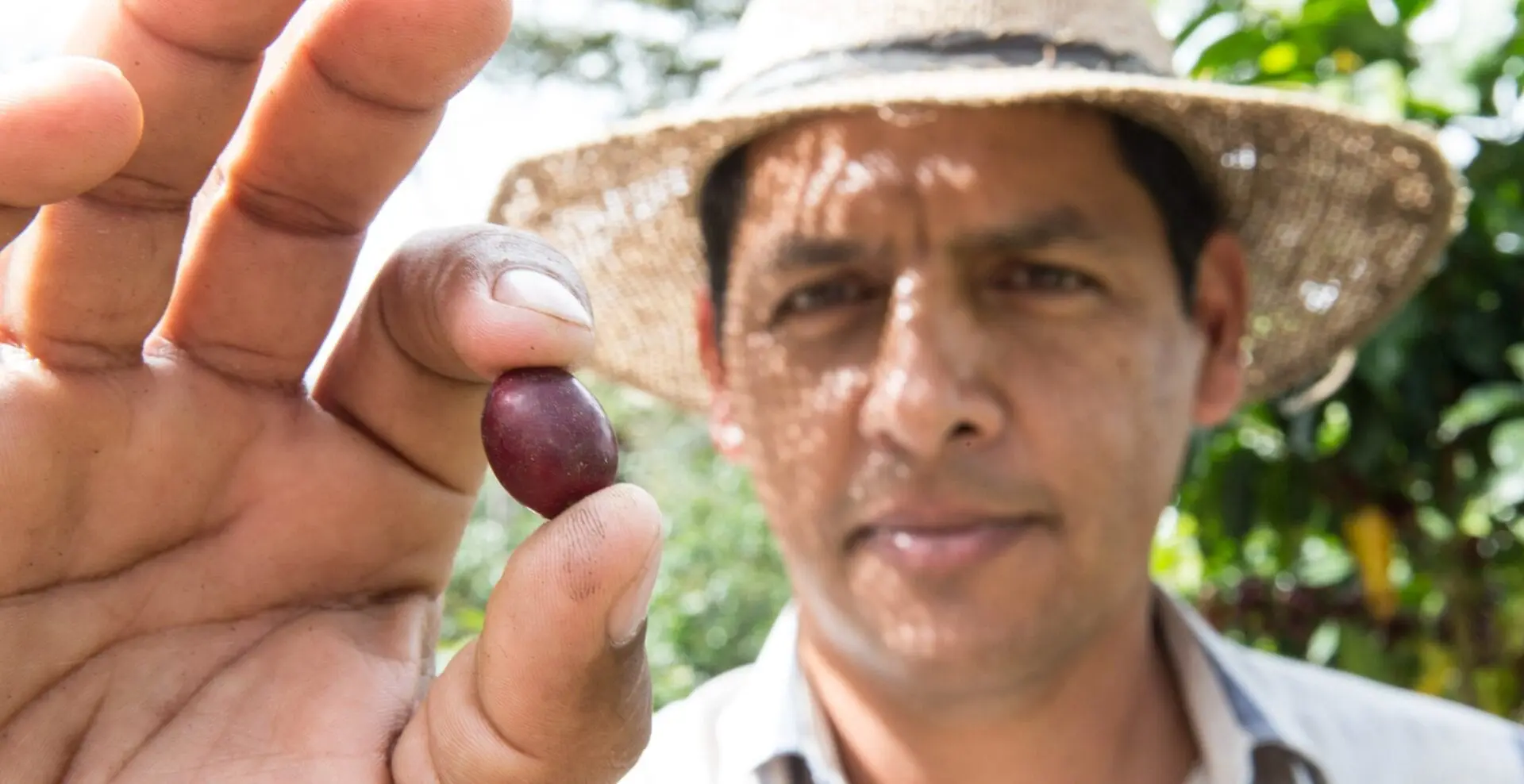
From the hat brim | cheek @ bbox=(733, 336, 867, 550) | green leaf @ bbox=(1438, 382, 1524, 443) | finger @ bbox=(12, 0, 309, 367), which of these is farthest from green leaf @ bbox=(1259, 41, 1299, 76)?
finger @ bbox=(12, 0, 309, 367)

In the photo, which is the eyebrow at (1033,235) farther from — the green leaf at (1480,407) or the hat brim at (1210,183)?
the green leaf at (1480,407)

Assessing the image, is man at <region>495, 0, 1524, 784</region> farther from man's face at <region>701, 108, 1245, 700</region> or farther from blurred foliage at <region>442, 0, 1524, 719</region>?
blurred foliage at <region>442, 0, 1524, 719</region>

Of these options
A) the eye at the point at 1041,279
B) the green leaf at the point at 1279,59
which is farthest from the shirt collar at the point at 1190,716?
the green leaf at the point at 1279,59

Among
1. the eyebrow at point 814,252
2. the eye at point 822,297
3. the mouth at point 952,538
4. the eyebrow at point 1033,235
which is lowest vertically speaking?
the mouth at point 952,538

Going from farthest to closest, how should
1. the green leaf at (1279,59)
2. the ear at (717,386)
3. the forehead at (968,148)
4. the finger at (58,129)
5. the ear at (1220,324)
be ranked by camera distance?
the green leaf at (1279,59), the ear at (717,386), the ear at (1220,324), the forehead at (968,148), the finger at (58,129)

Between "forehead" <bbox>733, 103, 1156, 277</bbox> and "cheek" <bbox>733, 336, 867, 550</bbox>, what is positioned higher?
"forehead" <bbox>733, 103, 1156, 277</bbox>

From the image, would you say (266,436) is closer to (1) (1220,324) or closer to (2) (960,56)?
(2) (960,56)
